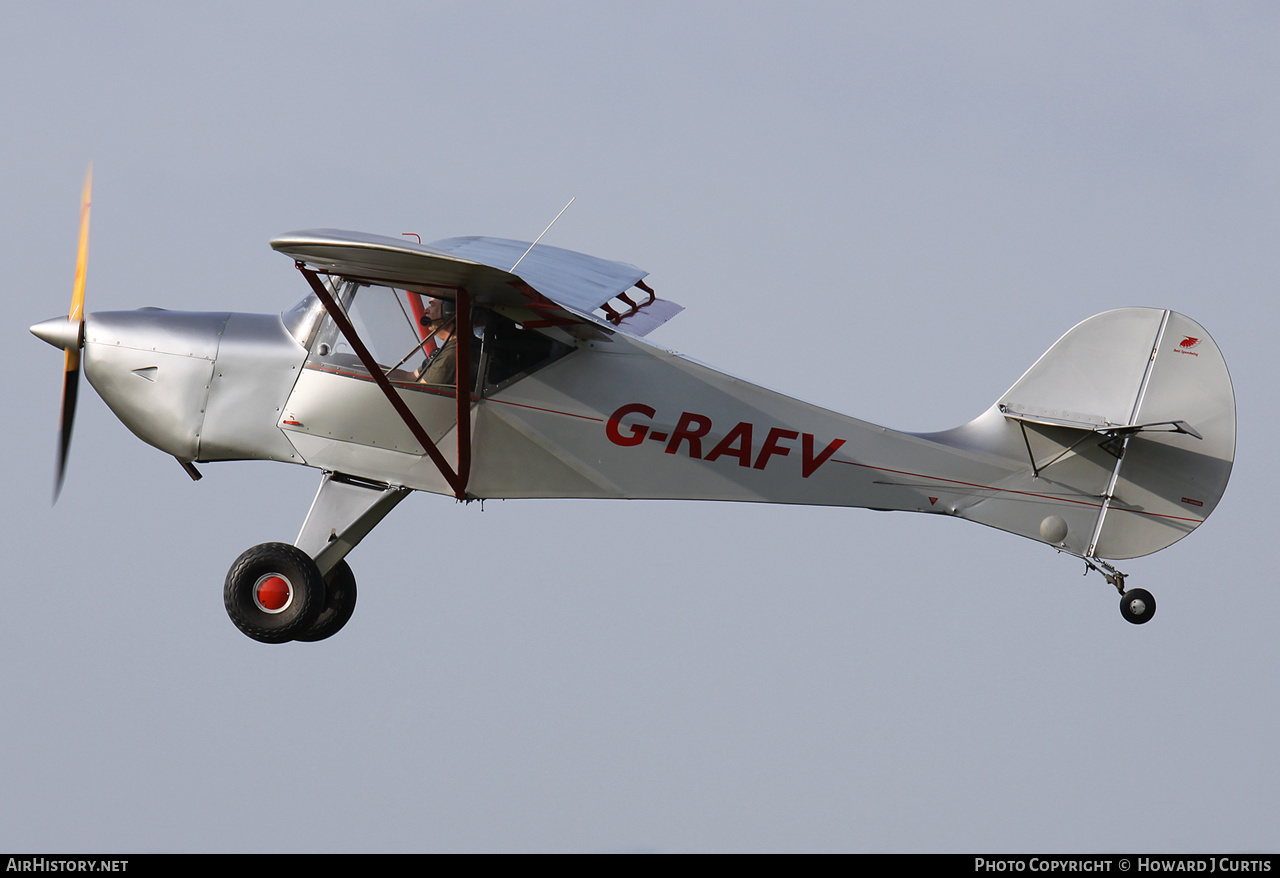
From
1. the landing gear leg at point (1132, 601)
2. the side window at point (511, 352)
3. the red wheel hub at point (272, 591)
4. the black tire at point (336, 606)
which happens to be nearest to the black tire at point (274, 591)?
the red wheel hub at point (272, 591)

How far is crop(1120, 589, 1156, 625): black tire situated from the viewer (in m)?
9.88

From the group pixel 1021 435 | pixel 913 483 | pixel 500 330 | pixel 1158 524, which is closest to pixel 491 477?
pixel 500 330

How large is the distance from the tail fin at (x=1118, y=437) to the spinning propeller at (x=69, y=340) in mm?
5976

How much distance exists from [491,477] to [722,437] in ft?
5.10

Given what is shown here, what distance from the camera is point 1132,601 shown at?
9.88m

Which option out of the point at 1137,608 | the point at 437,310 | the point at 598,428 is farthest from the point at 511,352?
the point at 1137,608

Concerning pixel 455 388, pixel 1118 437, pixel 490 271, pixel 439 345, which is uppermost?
pixel 1118 437

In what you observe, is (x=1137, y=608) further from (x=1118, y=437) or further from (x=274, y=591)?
(x=274, y=591)

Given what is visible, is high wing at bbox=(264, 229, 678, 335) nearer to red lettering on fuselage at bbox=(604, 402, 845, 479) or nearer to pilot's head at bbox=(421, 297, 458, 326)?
pilot's head at bbox=(421, 297, 458, 326)

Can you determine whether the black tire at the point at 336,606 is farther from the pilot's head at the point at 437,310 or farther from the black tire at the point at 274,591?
the pilot's head at the point at 437,310

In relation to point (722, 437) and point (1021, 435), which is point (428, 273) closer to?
point (722, 437)

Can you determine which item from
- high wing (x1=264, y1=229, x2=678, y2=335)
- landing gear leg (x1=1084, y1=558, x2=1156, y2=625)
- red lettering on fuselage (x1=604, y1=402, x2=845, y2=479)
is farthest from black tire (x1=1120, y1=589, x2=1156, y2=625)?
high wing (x1=264, y1=229, x2=678, y2=335)

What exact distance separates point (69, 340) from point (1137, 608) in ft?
24.5

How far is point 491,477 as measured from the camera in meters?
9.86
